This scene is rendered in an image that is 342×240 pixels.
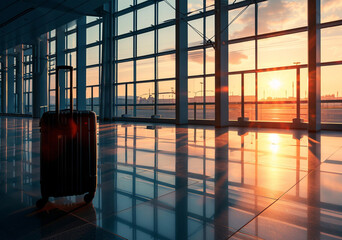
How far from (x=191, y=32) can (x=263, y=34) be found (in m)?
3.79

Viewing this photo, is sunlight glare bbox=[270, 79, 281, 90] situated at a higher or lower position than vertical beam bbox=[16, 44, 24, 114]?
lower

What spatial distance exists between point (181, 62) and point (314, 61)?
606 centimetres

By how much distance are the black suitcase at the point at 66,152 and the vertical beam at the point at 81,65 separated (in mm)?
18166

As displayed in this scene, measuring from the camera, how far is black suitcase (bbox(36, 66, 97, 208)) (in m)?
2.38

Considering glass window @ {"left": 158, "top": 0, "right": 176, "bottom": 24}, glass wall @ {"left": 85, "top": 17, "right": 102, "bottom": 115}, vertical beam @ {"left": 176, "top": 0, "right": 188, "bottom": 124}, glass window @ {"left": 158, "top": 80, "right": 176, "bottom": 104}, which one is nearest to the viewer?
vertical beam @ {"left": 176, "top": 0, "right": 188, "bottom": 124}

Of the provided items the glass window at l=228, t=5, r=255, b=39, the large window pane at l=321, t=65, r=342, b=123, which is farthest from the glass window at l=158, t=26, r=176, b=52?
the large window pane at l=321, t=65, r=342, b=123

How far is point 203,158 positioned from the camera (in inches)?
Result: 189

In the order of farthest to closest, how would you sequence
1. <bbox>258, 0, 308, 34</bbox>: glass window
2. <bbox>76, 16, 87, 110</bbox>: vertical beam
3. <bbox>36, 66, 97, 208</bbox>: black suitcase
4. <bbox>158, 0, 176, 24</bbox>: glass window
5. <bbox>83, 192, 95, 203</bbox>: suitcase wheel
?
1. <bbox>76, 16, 87, 110</bbox>: vertical beam
2. <bbox>158, 0, 176, 24</bbox>: glass window
3. <bbox>258, 0, 308, 34</bbox>: glass window
4. <bbox>83, 192, 95, 203</bbox>: suitcase wheel
5. <bbox>36, 66, 97, 208</bbox>: black suitcase

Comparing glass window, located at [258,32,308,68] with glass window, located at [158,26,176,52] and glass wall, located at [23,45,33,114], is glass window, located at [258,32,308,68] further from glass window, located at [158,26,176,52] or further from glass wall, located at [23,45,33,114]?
glass wall, located at [23,45,33,114]

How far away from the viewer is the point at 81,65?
19.9 meters

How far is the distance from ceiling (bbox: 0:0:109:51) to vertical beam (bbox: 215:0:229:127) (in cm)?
607

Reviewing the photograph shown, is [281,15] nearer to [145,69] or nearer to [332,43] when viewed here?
[332,43]

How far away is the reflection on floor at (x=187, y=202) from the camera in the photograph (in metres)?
1.99

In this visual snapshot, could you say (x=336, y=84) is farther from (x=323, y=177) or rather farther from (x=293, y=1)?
(x=323, y=177)
